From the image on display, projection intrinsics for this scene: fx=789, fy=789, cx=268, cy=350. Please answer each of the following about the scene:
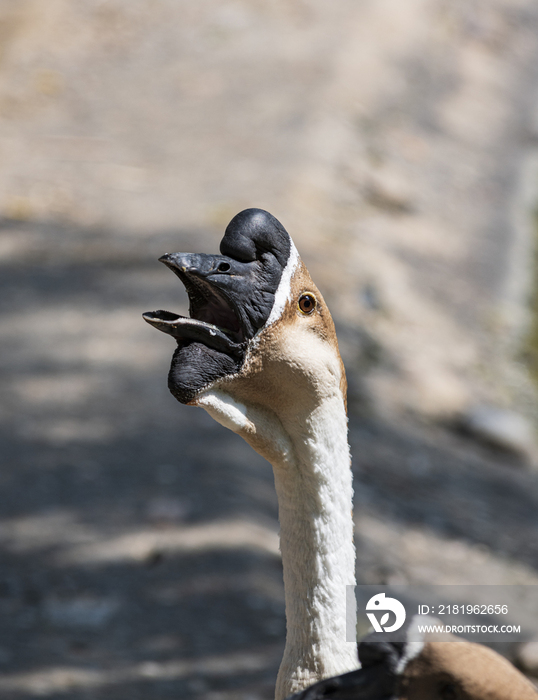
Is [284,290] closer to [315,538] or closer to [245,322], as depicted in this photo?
[245,322]

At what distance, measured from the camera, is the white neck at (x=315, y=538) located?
185 centimetres

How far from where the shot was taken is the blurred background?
13.5 ft

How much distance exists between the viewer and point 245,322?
5.43ft

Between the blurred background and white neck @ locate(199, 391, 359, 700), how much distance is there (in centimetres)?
192

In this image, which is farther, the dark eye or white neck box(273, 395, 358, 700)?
white neck box(273, 395, 358, 700)

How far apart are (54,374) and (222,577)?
90.9 inches

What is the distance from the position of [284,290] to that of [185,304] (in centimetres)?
468

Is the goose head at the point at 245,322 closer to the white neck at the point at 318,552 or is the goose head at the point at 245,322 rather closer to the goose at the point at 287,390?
the goose at the point at 287,390

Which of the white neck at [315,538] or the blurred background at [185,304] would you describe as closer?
the white neck at [315,538]

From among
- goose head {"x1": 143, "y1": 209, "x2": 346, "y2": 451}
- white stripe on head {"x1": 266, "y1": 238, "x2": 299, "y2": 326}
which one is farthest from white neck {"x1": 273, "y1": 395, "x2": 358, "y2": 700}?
white stripe on head {"x1": 266, "y1": 238, "x2": 299, "y2": 326}

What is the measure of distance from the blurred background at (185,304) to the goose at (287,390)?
197cm

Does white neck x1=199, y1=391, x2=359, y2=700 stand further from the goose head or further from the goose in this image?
the goose head

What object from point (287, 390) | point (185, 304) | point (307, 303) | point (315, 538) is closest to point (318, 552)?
point (315, 538)

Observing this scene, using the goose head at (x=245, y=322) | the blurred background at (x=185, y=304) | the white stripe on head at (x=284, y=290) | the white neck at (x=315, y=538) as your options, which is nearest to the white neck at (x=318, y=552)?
the white neck at (x=315, y=538)
